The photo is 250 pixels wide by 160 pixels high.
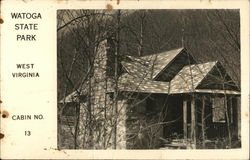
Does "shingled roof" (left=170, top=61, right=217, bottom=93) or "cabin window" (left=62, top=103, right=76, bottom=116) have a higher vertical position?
A: "shingled roof" (left=170, top=61, right=217, bottom=93)

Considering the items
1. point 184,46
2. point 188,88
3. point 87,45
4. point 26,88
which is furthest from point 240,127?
point 26,88

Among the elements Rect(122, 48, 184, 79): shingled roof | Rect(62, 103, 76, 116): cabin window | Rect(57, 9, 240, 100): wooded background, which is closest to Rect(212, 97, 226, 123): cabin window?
Rect(57, 9, 240, 100): wooded background

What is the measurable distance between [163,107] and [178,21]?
568 millimetres

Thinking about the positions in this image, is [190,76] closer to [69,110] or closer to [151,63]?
[151,63]

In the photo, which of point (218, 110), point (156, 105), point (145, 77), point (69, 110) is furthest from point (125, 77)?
point (218, 110)

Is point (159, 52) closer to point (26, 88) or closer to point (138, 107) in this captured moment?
point (138, 107)

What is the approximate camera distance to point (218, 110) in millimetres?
3455

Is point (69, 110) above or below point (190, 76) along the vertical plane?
below

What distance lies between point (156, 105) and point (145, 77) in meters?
0.20

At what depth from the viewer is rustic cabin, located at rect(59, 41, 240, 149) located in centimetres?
341

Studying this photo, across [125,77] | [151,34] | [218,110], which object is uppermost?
[151,34]

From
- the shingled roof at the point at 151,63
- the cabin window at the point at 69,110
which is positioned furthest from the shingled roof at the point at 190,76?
the cabin window at the point at 69,110

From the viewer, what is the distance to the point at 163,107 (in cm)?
343

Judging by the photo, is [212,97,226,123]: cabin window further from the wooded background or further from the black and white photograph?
the wooded background
